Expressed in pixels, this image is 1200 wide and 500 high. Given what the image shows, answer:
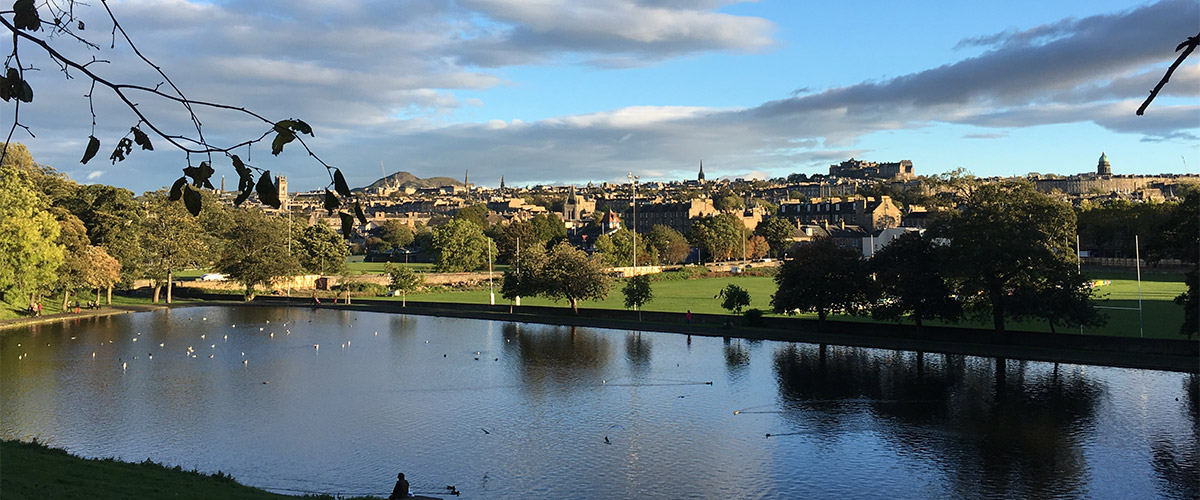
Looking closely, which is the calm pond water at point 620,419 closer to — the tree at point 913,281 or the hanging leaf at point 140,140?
the tree at point 913,281

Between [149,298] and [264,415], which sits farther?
[149,298]

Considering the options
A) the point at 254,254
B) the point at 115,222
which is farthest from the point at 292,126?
the point at 254,254

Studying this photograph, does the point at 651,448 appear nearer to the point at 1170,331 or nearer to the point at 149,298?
the point at 1170,331

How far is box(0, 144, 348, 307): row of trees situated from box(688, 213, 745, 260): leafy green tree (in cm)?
6050

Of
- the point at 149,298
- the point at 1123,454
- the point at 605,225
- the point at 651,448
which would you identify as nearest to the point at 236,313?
the point at 149,298

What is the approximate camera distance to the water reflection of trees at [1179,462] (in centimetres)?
2269

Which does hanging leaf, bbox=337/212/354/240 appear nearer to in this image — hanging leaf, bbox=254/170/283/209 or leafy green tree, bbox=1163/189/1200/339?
hanging leaf, bbox=254/170/283/209

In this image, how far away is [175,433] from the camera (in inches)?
1174

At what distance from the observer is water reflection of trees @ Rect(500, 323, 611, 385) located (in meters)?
42.2

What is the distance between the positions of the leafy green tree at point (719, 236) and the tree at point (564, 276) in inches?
2945

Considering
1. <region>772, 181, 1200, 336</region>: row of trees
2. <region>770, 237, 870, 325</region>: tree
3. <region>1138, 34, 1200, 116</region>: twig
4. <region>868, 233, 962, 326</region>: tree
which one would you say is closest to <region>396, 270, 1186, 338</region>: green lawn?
<region>868, 233, 962, 326</region>: tree

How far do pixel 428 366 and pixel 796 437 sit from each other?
71.9 ft

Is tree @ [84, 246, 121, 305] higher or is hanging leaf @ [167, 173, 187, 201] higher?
tree @ [84, 246, 121, 305]

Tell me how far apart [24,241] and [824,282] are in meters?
54.6
